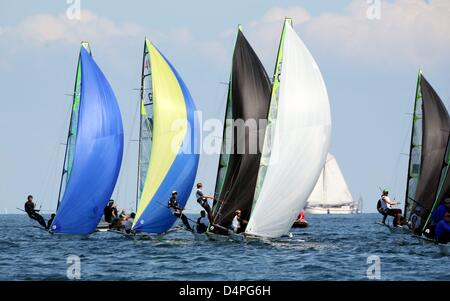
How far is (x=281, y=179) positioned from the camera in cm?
4100

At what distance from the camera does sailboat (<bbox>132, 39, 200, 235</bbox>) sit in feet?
152

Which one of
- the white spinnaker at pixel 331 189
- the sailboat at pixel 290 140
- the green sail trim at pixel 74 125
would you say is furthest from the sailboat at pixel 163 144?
the white spinnaker at pixel 331 189

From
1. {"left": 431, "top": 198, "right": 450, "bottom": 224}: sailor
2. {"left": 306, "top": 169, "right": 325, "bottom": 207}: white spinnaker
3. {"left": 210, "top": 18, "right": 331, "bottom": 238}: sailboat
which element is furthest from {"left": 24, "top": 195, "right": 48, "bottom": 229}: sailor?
{"left": 306, "top": 169, "right": 325, "bottom": 207}: white spinnaker

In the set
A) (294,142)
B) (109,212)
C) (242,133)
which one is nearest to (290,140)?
(294,142)

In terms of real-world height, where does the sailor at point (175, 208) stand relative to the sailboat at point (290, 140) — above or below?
below

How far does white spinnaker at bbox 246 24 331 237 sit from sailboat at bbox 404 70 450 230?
1152cm

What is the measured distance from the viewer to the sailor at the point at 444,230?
37.1m

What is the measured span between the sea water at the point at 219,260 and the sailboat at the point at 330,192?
357 feet

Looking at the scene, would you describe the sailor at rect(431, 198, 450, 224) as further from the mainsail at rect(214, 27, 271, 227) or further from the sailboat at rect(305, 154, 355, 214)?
the sailboat at rect(305, 154, 355, 214)

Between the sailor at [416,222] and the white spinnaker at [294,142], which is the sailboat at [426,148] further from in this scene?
the white spinnaker at [294,142]

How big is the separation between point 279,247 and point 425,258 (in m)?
6.42

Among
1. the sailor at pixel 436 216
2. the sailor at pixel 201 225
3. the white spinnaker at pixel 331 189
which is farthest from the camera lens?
the white spinnaker at pixel 331 189
